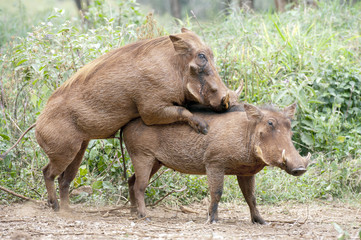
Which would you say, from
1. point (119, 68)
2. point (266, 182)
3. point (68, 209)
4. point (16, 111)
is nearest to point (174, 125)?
point (119, 68)

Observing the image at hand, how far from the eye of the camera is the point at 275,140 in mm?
4270

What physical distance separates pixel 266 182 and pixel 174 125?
6.20 ft

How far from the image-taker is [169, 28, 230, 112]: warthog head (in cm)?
453

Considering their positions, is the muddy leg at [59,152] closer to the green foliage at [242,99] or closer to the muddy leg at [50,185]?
the muddy leg at [50,185]

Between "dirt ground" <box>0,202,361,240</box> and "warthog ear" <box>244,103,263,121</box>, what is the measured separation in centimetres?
95

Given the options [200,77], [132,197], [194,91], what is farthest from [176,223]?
[200,77]

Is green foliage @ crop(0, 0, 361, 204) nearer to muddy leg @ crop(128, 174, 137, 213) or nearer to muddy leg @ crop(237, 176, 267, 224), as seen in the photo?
muddy leg @ crop(128, 174, 137, 213)

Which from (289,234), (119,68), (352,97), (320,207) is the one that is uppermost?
(119,68)

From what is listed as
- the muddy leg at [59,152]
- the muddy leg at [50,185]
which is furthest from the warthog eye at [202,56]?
the muddy leg at [50,185]

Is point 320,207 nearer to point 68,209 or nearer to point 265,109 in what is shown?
point 265,109

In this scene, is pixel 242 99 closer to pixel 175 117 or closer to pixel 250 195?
pixel 250 195

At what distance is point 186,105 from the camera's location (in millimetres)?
4762

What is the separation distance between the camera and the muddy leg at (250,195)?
4.76m

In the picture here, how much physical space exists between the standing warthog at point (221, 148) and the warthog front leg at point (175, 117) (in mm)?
94
